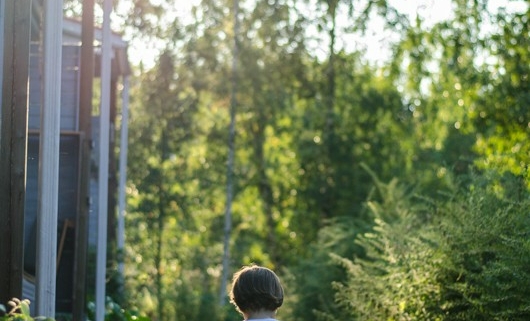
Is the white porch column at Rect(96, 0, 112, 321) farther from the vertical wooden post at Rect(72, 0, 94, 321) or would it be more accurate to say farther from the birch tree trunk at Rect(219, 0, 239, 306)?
the birch tree trunk at Rect(219, 0, 239, 306)

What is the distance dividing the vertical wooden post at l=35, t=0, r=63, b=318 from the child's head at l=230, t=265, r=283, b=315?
11.5ft

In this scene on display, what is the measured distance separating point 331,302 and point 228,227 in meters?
12.6

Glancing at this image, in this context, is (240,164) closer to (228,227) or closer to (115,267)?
(228,227)

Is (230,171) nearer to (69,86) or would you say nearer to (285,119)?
(285,119)

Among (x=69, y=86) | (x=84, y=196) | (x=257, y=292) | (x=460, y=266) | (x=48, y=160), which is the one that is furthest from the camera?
(x=69, y=86)

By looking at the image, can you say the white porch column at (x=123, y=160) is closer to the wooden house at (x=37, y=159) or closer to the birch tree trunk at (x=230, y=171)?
the wooden house at (x=37, y=159)

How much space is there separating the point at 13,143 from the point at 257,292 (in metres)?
2.86

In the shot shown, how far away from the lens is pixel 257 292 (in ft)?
19.7

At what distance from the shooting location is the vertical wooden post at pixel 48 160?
9.24 metres

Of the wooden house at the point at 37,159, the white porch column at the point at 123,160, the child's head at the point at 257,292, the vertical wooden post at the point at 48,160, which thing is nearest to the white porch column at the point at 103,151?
the wooden house at the point at 37,159

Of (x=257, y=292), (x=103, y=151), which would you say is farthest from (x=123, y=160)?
(x=257, y=292)

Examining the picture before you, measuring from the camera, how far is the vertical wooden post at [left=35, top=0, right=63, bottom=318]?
9.24m

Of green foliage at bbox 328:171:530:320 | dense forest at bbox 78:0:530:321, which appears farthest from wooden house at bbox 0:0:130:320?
dense forest at bbox 78:0:530:321

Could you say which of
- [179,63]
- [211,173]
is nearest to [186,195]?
[211,173]
